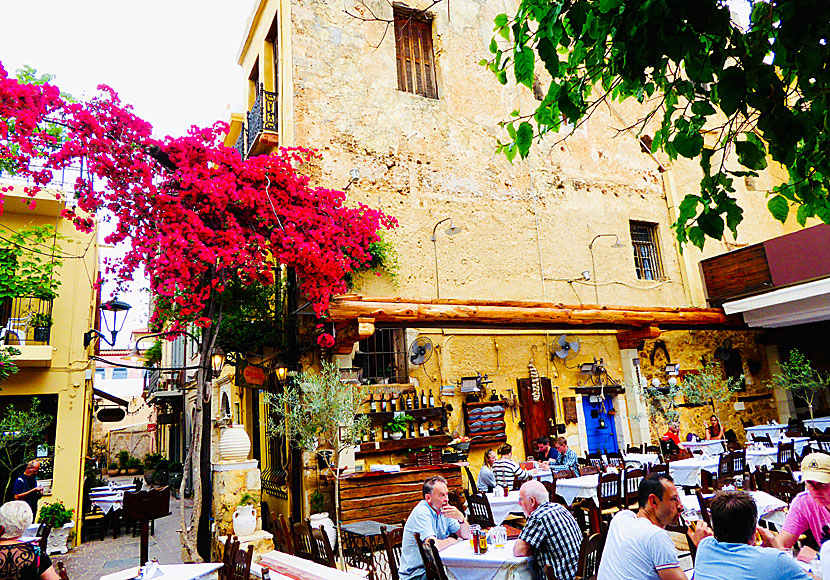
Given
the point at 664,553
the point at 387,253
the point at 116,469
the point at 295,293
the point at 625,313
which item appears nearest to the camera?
Result: the point at 664,553

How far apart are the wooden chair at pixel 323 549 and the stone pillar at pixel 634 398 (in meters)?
9.66

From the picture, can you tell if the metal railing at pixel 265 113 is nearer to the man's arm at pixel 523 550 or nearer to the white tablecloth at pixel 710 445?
the man's arm at pixel 523 550

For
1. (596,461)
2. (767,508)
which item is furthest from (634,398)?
(767,508)

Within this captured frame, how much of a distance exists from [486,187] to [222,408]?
915cm

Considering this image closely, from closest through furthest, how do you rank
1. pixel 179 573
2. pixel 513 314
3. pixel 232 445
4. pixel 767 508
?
pixel 179 573 < pixel 767 508 < pixel 232 445 < pixel 513 314

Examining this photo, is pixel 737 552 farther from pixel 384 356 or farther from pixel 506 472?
pixel 384 356

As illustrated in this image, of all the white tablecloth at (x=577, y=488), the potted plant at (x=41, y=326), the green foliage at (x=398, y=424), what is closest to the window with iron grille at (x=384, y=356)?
the green foliage at (x=398, y=424)

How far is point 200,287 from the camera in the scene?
830 cm

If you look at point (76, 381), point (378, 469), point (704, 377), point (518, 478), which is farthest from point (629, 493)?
point (76, 381)

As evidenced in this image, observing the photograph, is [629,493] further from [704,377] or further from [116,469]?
[116,469]

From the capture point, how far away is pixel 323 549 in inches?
199

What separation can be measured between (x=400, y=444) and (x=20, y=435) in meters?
6.53

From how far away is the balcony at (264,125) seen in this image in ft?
40.7

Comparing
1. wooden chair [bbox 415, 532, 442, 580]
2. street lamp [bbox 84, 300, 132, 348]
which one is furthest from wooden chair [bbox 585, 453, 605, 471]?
street lamp [bbox 84, 300, 132, 348]
